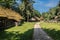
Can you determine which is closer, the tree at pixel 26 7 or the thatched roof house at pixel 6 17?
the thatched roof house at pixel 6 17

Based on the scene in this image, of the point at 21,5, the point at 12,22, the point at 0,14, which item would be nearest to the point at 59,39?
the point at 0,14

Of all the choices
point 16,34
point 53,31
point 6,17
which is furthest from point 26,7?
point 16,34

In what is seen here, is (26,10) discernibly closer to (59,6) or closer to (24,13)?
(24,13)

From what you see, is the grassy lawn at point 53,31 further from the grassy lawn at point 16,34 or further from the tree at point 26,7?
the tree at point 26,7

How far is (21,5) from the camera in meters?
81.9

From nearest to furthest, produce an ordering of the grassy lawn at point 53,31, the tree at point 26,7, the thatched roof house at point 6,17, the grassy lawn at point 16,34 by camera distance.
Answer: the grassy lawn at point 16,34 → the grassy lawn at point 53,31 → the thatched roof house at point 6,17 → the tree at point 26,7

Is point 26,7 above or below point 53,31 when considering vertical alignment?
below

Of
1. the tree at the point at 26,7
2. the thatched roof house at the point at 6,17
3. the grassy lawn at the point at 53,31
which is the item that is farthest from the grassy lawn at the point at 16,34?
the tree at the point at 26,7

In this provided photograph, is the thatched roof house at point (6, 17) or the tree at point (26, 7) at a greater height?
the thatched roof house at point (6, 17)

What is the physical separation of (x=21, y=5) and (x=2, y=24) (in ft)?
167

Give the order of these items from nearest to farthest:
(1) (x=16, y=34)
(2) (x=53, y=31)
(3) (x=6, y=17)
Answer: (1) (x=16, y=34) → (2) (x=53, y=31) → (3) (x=6, y=17)

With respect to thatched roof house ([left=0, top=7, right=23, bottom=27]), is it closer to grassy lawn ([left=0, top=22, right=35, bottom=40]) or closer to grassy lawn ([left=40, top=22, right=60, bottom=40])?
grassy lawn ([left=0, top=22, right=35, bottom=40])

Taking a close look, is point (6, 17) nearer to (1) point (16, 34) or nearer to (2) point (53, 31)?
(2) point (53, 31)

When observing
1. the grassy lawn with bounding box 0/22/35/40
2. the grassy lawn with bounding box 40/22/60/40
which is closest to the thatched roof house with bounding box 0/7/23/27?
the grassy lawn with bounding box 0/22/35/40
